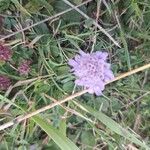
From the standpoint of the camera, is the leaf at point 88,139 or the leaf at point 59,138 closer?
the leaf at point 59,138

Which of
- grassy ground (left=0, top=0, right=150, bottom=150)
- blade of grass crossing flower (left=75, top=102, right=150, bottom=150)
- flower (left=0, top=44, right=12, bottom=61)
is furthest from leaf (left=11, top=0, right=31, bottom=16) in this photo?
blade of grass crossing flower (left=75, top=102, right=150, bottom=150)

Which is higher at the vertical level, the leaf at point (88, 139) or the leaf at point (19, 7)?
the leaf at point (19, 7)

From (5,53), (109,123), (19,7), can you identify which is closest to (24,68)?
(5,53)

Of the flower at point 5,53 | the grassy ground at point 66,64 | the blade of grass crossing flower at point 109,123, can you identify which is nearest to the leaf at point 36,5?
the grassy ground at point 66,64

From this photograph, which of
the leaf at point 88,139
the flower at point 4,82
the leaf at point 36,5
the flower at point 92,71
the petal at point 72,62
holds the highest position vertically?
the leaf at point 36,5

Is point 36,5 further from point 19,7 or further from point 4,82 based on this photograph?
point 4,82

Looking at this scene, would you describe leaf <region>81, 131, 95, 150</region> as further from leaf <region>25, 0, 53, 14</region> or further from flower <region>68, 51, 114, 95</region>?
leaf <region>25, 0, 53, 14</region>

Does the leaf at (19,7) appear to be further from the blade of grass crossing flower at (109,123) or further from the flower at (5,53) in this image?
the blade of grass crossing flower at (109,123)
